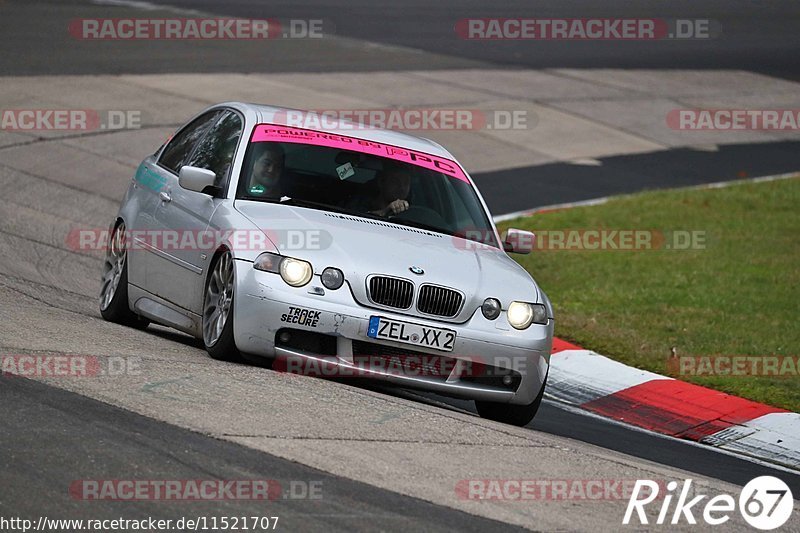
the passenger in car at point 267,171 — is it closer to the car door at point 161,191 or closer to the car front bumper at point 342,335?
the car door at point 161,191

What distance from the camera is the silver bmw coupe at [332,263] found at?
7762 mm

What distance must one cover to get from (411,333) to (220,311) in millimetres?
1133

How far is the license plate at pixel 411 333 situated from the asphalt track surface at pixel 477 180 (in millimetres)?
990

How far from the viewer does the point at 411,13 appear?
32500 mm

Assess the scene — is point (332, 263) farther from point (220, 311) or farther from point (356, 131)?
point (356, 131)

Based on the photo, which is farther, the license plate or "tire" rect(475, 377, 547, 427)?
"tire" rect(475, 377, 547, 427)

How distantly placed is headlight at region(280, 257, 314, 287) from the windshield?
88 cm

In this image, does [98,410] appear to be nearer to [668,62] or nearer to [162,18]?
[162,18]

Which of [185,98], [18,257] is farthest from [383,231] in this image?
[185,98]

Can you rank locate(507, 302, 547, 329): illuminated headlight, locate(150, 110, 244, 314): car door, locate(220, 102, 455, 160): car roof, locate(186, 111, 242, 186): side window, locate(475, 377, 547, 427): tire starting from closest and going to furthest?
locate(507, 302, 547, 329): illuminated headlight
locate(475, 377, 547, 427): tire
locate(150, 110, 244, 314): car door
locate(186, 111, 242, 186): side window
locate(220, 102, 455, 160): car roof

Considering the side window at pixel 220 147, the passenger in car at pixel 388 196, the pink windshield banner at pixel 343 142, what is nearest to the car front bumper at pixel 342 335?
the passenger in car at pixel 388 196

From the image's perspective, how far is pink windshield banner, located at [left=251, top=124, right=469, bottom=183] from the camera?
903cm

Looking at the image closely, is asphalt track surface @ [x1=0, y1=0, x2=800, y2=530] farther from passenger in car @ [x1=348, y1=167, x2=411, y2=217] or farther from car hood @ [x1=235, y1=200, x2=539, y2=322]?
passenger in car @ [x1=348, y1=167, x2=411, y2=217]

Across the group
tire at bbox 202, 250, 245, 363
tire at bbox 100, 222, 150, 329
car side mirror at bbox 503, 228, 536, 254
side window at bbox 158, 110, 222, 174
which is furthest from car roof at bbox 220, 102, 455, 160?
tire at bbox 202, 250, 245, 363
